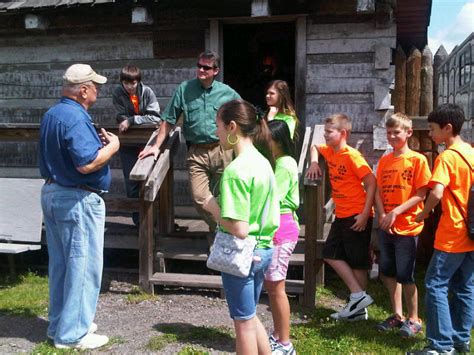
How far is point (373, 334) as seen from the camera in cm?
397

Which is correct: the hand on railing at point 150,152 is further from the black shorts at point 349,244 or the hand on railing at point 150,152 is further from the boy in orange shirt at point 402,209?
the boy in orange shirt at point 402,209

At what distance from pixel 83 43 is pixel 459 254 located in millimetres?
5447

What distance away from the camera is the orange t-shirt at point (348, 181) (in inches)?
164

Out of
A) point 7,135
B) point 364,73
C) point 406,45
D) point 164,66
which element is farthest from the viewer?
point 406,45

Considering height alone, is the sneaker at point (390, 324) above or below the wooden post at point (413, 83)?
below

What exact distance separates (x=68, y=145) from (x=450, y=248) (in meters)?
2.67

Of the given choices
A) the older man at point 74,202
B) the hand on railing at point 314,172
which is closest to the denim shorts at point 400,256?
the hand on railing at point 314,172

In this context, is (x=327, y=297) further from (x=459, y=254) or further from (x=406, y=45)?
(x=406, y=45)

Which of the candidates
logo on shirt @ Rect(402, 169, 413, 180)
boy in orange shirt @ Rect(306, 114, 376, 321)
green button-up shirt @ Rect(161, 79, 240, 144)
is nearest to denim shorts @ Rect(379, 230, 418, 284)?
boy in orange shirt @ Rect(306, 114, 376, 321)

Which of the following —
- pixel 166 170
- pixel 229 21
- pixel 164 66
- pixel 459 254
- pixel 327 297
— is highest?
pixel 229 21

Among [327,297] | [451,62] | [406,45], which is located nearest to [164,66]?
[327,297]

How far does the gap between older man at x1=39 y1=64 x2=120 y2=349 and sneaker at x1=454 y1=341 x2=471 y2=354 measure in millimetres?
2510

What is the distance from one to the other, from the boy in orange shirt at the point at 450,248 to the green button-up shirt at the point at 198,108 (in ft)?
6.65

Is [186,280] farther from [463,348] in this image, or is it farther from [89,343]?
[463,348]
